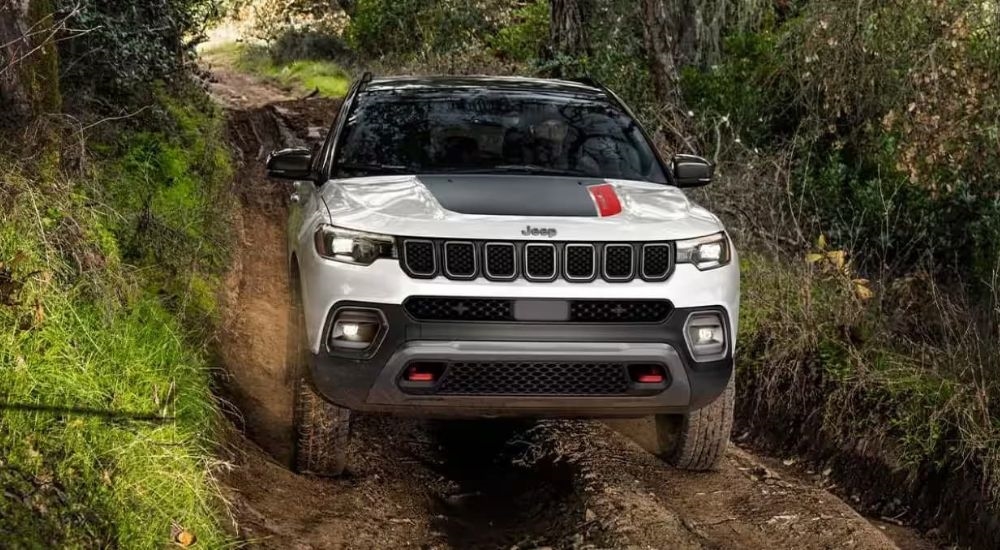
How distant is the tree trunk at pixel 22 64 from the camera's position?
17.7 ft

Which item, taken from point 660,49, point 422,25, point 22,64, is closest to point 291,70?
point 422,25

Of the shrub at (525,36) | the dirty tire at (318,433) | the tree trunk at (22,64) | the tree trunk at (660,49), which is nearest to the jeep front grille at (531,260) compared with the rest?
the dirty tire at (318,433)

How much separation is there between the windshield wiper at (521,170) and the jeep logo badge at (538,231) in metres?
0.93

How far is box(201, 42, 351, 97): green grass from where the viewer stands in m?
22.2

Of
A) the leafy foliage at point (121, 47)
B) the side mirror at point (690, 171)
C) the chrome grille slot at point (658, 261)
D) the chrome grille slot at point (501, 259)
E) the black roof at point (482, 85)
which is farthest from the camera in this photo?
the leafy foliage at point (121, 47)

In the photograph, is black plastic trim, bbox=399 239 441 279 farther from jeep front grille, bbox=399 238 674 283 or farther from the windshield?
the windshield

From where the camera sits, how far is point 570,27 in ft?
45.3

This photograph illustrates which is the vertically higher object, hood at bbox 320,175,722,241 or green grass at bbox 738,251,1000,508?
hood at bbox 320,175,722,241

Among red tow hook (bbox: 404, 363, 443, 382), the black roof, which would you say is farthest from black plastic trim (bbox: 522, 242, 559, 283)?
the black roof

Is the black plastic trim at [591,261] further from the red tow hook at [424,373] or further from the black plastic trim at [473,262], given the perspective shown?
the red tow hook at [424,373]

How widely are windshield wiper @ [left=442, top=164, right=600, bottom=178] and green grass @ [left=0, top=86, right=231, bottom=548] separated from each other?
1.57m

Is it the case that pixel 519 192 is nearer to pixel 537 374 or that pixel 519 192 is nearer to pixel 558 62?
pixel 537 374

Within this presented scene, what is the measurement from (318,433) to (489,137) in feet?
5.73

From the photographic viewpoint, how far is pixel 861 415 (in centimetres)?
609
